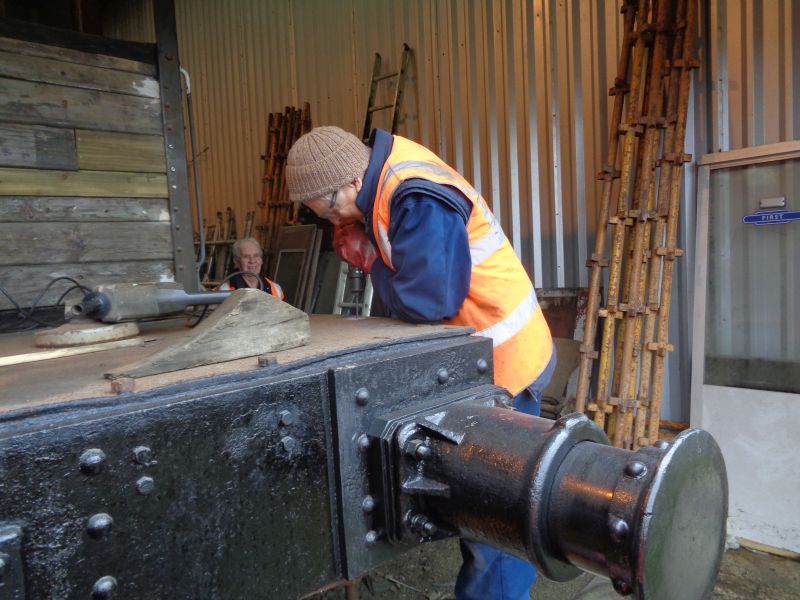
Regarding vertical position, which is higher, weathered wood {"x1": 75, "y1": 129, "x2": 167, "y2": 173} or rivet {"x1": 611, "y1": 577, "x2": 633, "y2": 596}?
weathered wood {"x1": 75, "y1": 129, "x2": 167, "y2": 173}

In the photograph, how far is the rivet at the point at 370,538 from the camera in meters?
1.16

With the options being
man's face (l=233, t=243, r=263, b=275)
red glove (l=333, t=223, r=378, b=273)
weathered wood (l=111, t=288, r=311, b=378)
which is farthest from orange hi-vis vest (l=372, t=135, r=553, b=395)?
man's face (l=233, t=243, r=263, b=275)

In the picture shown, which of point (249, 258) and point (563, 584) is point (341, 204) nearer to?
point (563, 584)

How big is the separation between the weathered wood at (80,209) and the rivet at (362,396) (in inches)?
80.6

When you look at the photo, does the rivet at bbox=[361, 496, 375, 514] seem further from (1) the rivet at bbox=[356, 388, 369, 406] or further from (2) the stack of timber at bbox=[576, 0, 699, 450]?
(2) the stack of timber at bbox=[576, 0, 699, 450]

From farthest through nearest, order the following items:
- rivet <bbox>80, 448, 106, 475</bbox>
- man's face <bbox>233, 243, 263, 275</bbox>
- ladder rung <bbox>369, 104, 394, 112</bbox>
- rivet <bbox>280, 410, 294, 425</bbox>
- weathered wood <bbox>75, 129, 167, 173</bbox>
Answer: ladder rung <bbox>369, 104, 394, 112</bbox> → man's face <bbox>233, 243, 263, 275</bbox> → weathered wood <bbox>75, 129, 167, 173</bbox> → rivet <bbox>280, 410, 294, 425</bbox> → rivet <bbox>80, 448, 106, 475</bbox>

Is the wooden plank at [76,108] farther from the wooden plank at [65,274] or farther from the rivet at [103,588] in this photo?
the rivet at [103,588]

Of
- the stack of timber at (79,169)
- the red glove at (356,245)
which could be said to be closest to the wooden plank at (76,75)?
the stack of timber at (79,169)

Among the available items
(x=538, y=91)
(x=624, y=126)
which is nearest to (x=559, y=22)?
(x=538, y=91)

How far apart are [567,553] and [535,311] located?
112 cm

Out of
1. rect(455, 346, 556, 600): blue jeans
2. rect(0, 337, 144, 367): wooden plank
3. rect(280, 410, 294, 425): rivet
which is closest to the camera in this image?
rect(280, 410, 294, 425): rivet

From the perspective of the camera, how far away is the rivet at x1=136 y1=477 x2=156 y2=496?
0.86 m

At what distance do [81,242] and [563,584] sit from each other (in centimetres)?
271

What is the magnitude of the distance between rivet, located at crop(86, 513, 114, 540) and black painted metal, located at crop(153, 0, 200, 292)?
2102mm
